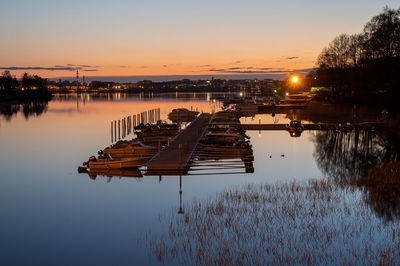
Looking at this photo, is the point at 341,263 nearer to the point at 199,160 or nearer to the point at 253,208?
the point at 253,208

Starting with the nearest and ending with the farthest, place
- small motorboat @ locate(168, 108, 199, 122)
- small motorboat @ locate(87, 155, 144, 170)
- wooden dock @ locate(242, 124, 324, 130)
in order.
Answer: small motorboat @ locate(87, 155, 144, 170) < wooden dock @ locate(242, 124, 324, 130) < small motorboat @ locate(168, 108, 199, 122)

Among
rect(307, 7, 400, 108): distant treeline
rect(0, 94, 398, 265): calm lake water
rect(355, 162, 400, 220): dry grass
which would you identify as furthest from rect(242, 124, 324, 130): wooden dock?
rect(355, 162, 400, 220): dry grass

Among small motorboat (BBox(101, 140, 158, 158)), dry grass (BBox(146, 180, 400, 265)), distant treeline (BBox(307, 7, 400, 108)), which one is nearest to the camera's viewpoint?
dry grass (BBox(146, 180, 400, 265))

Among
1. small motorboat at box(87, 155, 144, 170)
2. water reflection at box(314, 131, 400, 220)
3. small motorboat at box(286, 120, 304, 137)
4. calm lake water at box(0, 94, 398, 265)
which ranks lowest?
calm lake water at box(0, 94, 398, 265)

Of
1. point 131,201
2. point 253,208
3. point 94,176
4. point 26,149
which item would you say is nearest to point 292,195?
point 253,208

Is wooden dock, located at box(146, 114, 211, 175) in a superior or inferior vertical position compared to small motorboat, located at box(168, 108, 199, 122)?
inferior

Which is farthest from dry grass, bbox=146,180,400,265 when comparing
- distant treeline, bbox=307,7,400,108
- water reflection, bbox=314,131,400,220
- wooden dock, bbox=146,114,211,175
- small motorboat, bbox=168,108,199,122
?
small motorboat, bbox=168,108,199,122

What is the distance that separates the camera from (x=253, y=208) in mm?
22766

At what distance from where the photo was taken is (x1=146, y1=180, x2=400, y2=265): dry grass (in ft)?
56.1

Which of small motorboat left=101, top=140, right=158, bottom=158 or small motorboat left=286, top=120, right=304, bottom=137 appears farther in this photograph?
small motorboat left=286, top=120, right=304, bottom=137

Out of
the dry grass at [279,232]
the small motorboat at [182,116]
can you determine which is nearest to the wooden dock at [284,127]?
the small motorboat at [182,116]

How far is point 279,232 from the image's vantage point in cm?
1938

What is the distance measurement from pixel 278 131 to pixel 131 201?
36.8 meters

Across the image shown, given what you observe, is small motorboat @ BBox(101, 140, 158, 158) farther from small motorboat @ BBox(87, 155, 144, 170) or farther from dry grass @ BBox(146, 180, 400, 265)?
dry grass @ BBox(146, 180, 400, 265)
